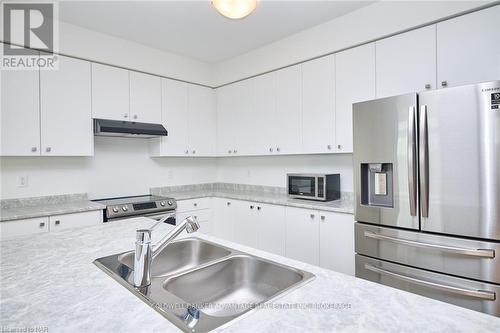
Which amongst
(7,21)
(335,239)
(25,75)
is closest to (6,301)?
(335,239)

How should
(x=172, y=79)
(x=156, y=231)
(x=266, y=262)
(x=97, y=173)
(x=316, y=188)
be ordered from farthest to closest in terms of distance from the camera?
1. (x=172, y=79)
2. (x=97, y=173)
3. (x=316, y=188)
4. (x=156, y=231)
5. (x=266, y=262)

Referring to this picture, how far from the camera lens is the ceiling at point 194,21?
8.34ft

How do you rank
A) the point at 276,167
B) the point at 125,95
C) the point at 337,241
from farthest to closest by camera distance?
the point at 276,167 < the point at 125,95 < the point at 337,241

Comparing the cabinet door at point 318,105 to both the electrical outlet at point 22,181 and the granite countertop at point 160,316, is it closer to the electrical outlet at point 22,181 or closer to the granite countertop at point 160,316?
the granite countertop at point 160,316

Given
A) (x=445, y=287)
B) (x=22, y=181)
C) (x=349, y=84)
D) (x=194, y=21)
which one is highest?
Answer: (x=194, y=21)

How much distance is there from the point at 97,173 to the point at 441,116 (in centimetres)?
335

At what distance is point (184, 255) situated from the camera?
154 cm

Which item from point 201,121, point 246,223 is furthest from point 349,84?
point 201,121

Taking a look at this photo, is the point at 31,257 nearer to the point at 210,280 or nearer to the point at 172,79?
the point at 210,280

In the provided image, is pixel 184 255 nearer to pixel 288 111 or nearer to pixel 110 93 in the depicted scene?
pixel 288 111

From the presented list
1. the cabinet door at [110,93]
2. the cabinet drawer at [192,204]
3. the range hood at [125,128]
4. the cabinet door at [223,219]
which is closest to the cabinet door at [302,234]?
the cabinet door at [223,219]

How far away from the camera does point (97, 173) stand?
3.29 m

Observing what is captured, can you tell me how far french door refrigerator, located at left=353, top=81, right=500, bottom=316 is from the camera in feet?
5.43

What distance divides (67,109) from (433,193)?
3.23m
